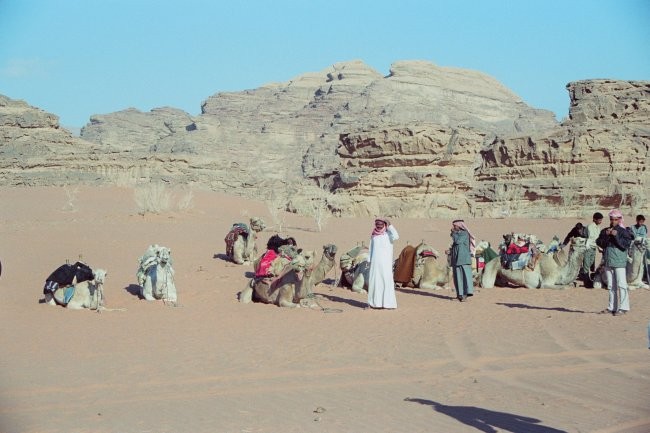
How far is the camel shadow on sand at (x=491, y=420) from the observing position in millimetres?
6023

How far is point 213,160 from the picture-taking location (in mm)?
47094

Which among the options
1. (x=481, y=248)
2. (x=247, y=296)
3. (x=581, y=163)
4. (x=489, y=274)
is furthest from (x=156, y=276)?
(x=581, y=163)

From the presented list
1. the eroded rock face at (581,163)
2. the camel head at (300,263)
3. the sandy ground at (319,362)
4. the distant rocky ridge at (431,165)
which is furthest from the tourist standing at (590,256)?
the eroded rock face at (581,163)

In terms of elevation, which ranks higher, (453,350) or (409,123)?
(409,123)

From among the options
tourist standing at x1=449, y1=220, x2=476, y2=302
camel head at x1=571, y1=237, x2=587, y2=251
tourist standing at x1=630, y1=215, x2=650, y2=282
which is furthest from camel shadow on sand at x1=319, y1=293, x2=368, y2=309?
tourist standing at x1=630, y1=215, x2=650, y2=282

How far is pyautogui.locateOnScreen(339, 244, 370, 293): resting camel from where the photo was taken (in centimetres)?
1414

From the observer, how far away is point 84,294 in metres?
11.8

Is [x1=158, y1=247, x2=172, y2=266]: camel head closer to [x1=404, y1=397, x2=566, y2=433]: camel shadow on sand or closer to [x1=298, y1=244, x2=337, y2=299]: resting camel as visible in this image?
[x1=298, y1=244, x2=337, y2=299]: resting camel

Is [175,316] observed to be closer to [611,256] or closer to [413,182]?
[611,256]

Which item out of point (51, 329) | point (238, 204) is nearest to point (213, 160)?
point (238, 204)

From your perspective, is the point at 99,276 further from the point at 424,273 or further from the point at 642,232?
the point at 642,232

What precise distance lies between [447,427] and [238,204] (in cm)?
3014

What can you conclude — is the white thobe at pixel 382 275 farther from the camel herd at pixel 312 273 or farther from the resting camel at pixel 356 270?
the resting camel at pixel 356 270

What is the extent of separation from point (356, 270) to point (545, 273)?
335 centimetres
